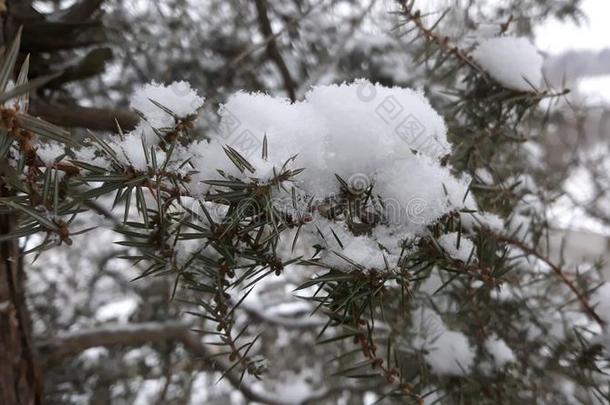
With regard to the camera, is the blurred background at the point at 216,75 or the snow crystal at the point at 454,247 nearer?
the snow crystal at the point at 454,247

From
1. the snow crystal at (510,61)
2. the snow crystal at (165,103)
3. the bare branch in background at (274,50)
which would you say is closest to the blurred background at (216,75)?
the bare branch in background at (274,50)

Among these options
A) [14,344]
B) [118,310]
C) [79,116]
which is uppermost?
[118,310]

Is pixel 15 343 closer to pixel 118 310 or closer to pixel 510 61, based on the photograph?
pixel 510 61

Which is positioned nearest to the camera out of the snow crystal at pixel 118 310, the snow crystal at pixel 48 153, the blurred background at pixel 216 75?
the snow crystal at pixel 48 153

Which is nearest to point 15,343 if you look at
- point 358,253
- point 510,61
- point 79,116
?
point 79,116

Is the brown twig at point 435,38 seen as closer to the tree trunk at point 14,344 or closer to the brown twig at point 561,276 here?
the brown twig at point 561,276

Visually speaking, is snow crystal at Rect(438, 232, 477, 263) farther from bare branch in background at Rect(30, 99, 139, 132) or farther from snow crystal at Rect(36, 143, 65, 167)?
bare branch in background at Rect(30, 99, 139, 132)

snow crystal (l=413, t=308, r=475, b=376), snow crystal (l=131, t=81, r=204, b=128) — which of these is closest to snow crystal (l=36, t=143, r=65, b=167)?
snow crystal (l=131, t=81, r=204, b=128)
